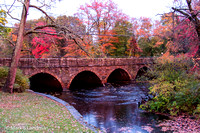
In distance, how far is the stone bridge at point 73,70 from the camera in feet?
57.2

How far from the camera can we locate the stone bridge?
17.4m

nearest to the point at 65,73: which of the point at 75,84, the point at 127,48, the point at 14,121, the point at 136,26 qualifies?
the point at 75,84

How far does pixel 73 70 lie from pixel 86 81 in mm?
5916

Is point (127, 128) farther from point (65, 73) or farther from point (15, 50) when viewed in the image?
point (65, 73)

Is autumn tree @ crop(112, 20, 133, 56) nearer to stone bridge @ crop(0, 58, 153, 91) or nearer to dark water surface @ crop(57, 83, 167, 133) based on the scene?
stone bridge @ crop(0, 58, 153, 91)

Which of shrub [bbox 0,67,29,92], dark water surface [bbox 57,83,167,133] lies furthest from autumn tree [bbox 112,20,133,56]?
shrub [bbox 0,67,29,92]

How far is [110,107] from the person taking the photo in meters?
13.1

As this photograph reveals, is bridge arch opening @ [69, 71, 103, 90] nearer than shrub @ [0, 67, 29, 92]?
No

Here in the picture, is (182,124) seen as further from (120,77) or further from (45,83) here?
(120,77)

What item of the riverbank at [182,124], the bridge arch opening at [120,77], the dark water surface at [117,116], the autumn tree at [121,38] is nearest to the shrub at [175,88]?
the riverbank at [182,124]

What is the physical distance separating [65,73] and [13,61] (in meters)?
8.29

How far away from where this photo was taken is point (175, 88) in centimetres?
1101

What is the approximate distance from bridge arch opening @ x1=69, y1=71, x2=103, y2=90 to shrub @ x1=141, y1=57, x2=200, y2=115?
1161cm

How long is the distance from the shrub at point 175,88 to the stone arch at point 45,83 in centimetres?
1105
